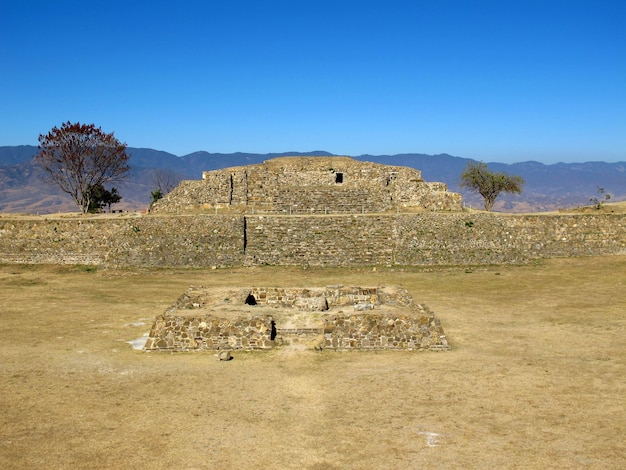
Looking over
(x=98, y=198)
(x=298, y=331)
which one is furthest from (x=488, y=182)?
(x=298, y=331)

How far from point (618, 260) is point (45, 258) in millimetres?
32494

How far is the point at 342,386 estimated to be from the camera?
12234mm

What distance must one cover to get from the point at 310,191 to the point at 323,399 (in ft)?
95.0

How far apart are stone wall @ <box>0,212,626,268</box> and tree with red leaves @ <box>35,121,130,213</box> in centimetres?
1200

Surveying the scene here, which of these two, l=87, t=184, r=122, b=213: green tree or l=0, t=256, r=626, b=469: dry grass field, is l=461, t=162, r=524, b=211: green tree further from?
l=0, t=256, r=626, b=469: dry grass field

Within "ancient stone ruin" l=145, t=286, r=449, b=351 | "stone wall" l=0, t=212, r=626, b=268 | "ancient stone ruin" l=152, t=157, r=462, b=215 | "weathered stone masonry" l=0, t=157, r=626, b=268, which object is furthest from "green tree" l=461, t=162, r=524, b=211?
"ancient stone ruin" l=145, t=286, r=449, b=351

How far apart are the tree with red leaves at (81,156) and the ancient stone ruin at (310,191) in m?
10.7

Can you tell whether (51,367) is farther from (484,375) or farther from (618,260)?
(618,260)

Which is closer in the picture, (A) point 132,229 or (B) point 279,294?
(B) point 279,294

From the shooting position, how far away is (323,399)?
11547mm

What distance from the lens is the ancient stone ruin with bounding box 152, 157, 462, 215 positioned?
38219 millimetres

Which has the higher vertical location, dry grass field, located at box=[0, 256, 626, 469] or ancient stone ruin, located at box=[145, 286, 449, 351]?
ancient stone ruin, located at box=[145, 286, 449, 351]

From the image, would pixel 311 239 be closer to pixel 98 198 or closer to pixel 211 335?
pixel 211 335

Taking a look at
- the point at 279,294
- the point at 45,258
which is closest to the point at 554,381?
the point at 279,294
